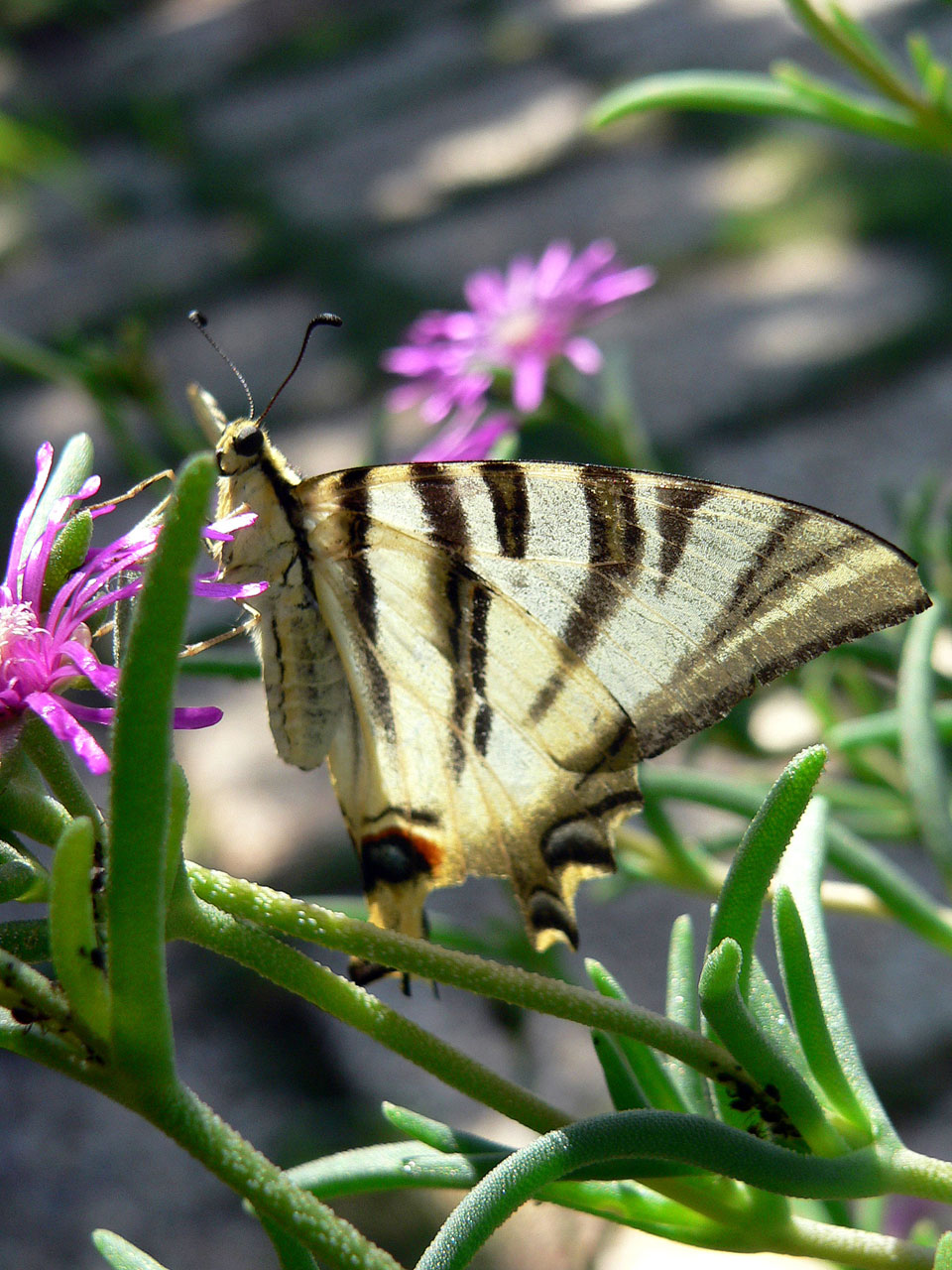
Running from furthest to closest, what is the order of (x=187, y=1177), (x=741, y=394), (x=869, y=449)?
1. (x=741, y=394)
2. (x=869, y=449)
3. (x=187, y=1177)

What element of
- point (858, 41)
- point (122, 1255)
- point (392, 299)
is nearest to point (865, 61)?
point (858, 41)

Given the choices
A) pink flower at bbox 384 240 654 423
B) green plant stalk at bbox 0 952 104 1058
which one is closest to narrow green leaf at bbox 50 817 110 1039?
green plant stalk at bbox 0 952 104 1058

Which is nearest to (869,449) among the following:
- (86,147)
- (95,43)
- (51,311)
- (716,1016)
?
(716,1016)

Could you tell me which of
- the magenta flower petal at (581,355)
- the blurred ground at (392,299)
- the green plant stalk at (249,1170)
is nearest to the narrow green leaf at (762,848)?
the green plant stalk at (249,1170)

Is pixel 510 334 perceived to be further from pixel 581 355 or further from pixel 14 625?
pixel 14 625

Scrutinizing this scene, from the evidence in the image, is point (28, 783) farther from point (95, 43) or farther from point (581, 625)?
point (95, 43)

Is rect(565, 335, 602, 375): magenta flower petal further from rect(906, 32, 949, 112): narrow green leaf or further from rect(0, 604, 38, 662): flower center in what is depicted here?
rect(0, 604, 38, 662): flower center
